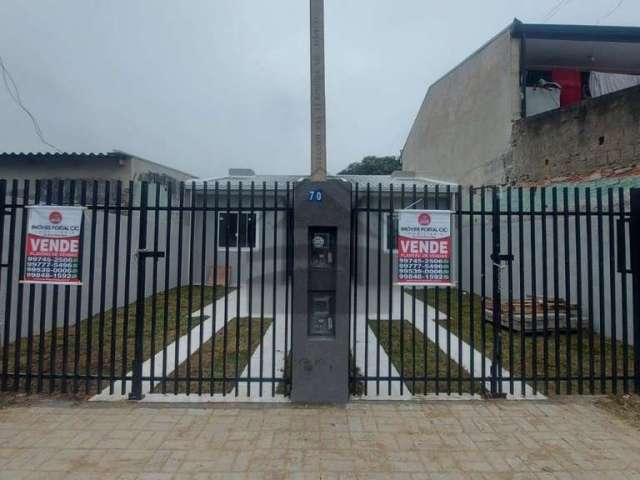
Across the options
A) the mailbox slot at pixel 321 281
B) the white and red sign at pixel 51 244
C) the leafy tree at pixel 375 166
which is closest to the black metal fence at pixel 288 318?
the white and red sign at pixel 51 244

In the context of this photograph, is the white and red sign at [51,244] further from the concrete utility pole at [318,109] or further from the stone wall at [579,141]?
the stone wall at [579,141]

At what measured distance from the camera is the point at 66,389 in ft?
14.6

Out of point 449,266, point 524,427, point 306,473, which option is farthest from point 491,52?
point 306,473

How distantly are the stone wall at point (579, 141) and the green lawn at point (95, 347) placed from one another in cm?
898

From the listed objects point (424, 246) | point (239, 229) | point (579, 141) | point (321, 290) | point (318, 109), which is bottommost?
point (321, 290)

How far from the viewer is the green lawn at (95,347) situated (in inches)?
170

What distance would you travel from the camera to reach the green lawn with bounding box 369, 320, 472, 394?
439 centimetres

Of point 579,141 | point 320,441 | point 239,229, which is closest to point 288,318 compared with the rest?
point 239,229

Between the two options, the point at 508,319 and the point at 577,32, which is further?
the point at 577,32

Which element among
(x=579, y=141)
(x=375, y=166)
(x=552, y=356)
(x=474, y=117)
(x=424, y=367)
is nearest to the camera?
(x=424, y=367)

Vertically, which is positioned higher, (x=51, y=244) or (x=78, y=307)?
(x=51, y=244)

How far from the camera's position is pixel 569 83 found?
15234mm

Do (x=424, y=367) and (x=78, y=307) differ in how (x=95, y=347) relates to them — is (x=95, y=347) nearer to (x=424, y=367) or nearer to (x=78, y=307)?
(x=78, y=307)

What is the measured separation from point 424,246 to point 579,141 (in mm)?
8275
